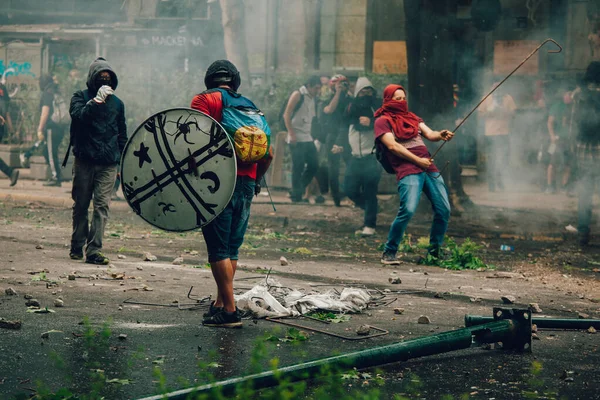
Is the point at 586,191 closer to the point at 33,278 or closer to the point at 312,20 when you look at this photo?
the point at 33,278

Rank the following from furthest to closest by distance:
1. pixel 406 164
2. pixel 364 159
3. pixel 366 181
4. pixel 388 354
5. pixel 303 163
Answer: pixel 303 163, pixel 364 159, pixel 366 181, pixel 406 164, pixel 388 354

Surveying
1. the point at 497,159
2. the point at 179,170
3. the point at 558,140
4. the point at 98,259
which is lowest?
the point at 497,159

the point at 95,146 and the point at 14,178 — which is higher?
the point at 95,146

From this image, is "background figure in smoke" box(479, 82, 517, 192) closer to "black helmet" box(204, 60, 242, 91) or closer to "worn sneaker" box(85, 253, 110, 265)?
"worn sneaker" box(85, 253, 110, 265)

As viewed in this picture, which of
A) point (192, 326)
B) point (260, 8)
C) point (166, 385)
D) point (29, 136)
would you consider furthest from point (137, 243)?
point (260, 8)

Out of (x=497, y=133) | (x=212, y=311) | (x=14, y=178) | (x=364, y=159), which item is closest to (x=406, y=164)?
(x=364, y=159)

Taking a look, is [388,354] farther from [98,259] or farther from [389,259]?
[389,259]

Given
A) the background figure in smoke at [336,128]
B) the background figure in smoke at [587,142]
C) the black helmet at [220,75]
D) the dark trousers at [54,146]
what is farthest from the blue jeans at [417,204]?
the dark trousers at [54,146]

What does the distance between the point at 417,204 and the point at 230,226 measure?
11.2ft

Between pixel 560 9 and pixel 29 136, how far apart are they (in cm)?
1014

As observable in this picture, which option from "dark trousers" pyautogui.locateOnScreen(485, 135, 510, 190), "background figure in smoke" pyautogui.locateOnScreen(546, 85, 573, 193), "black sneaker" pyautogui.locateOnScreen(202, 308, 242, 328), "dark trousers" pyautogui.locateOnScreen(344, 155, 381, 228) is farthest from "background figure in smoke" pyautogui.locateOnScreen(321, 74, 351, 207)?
"black sneaker" pyautogui.locateOnScreen(202, 308, 242, 328)

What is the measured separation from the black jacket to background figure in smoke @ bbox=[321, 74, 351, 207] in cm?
517

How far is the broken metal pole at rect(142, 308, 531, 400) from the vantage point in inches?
151

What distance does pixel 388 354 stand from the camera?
4.62 metres
